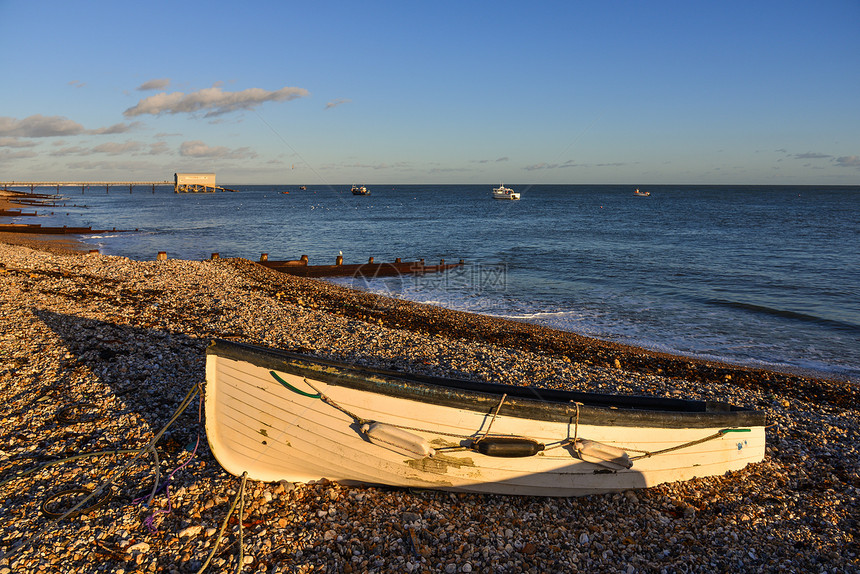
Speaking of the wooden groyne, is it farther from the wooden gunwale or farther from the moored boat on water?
the wooden gunwale

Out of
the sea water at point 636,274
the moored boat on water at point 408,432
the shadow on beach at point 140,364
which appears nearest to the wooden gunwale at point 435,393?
the moored boat on water at point 408,432

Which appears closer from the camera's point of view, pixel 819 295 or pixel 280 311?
pixel 280 311

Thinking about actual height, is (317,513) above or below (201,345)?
below

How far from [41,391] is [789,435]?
11827 mm

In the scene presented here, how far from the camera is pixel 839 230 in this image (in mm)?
46219

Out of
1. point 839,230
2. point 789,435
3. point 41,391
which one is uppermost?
point 839,230

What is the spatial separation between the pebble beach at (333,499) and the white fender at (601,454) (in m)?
0.50

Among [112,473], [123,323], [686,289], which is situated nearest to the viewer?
[112,473]

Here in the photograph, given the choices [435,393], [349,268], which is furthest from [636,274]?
[435,393]

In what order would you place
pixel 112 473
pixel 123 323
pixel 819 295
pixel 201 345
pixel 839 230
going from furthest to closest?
pixel 839 230, pixel 819 295, pixel 123 323, pixel 201 345, pixel 112 473

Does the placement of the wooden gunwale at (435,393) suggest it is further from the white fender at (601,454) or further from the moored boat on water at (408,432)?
the white fender at (601,454)

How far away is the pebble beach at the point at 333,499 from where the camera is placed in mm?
4645

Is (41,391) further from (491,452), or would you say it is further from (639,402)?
(639,402)

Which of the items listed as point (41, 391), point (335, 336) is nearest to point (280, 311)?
point (335, 336)
